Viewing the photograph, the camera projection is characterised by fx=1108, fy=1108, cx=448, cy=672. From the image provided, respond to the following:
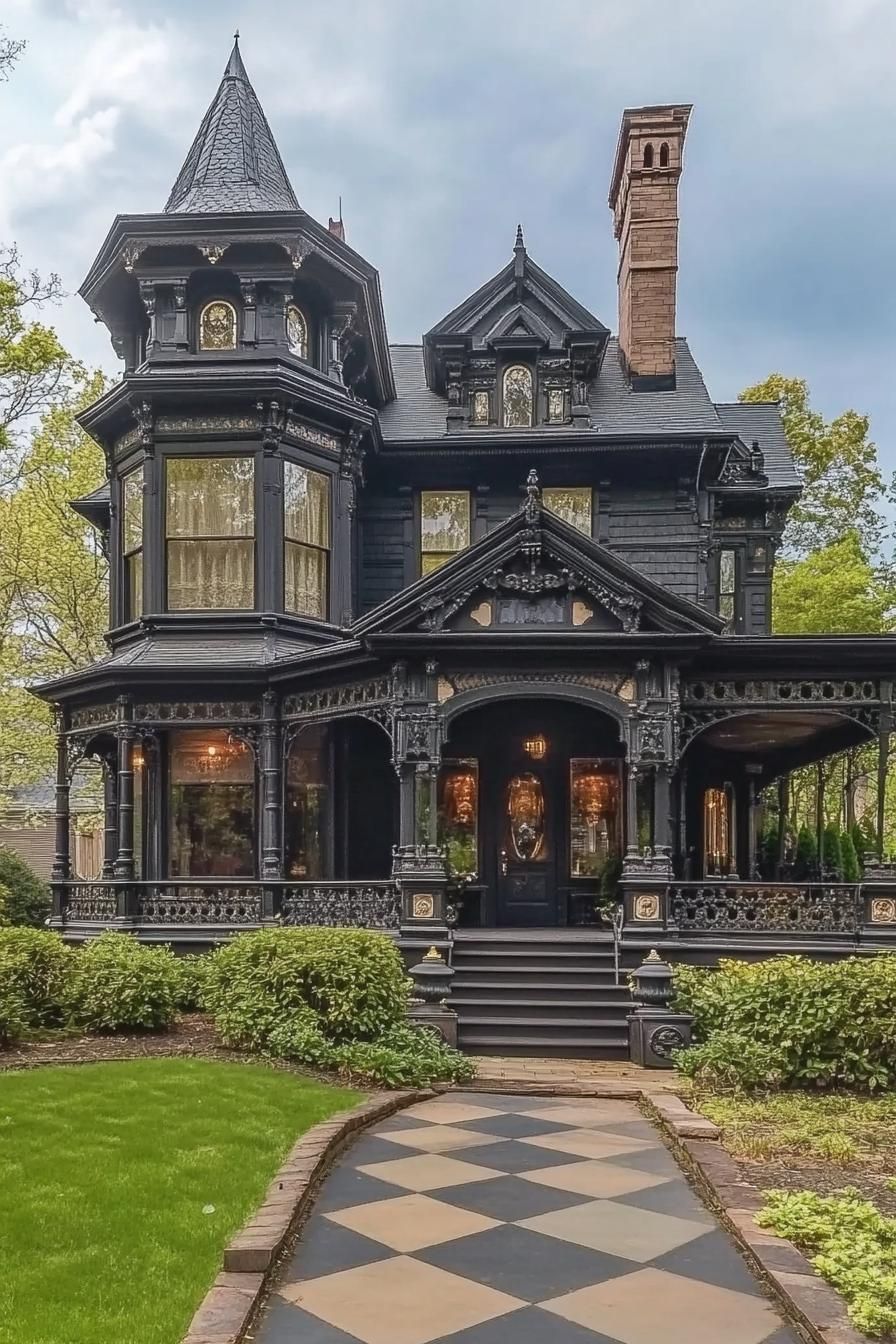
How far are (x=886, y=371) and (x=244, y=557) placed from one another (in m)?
150

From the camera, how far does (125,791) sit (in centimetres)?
1491

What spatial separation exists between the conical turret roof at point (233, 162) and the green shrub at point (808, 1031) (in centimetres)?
1244

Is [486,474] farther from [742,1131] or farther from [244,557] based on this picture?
[742,1131]

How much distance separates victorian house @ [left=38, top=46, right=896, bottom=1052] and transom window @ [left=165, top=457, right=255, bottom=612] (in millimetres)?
40

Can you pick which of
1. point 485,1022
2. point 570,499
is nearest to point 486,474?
point 570,499

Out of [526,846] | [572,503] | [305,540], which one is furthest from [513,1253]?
[572,503]

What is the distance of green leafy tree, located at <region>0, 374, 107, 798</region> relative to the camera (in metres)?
23.5

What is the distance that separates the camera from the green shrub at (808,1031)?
9.59 metres

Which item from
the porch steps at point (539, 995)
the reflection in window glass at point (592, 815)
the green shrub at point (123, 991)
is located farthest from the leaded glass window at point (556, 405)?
the green shrub at point (123, 991)

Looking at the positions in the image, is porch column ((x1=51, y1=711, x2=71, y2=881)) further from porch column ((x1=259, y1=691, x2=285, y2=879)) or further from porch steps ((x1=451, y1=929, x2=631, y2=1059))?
porch steps ((x1=451, y1=929, x2=631, y2=1059))

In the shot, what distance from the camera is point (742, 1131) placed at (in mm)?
8031

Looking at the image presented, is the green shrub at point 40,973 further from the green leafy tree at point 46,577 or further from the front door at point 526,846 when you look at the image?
the green leafy tree at point 46,577

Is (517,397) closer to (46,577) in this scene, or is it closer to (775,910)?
(775,910)

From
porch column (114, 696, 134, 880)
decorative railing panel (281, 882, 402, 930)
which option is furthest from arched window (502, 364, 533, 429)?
decorative railing panel (281, 882, 402, 930)
